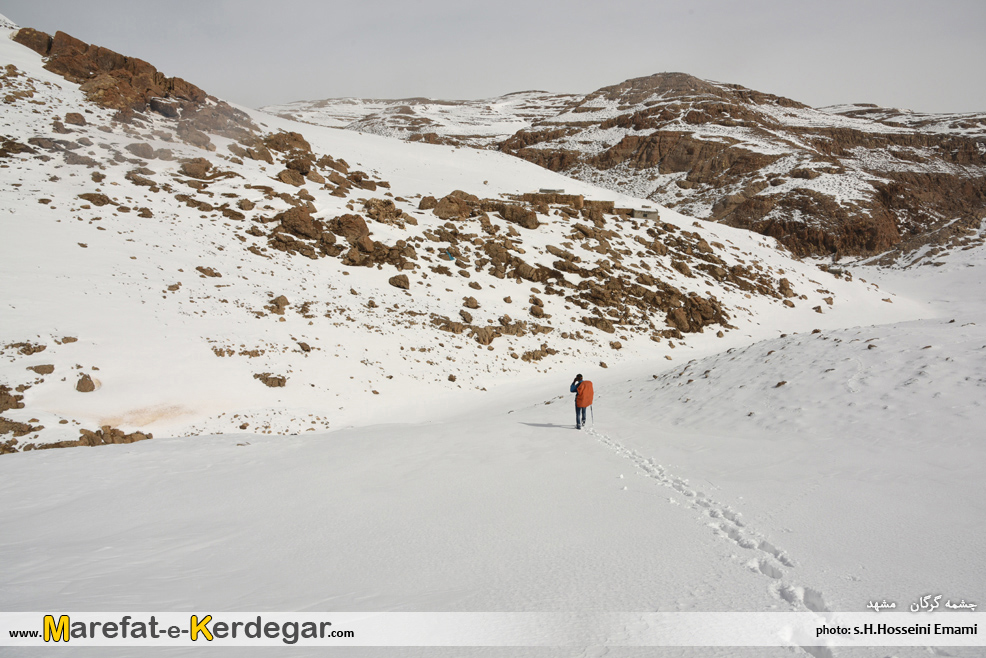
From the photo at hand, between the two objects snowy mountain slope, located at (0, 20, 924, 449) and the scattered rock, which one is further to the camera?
the scattered rock

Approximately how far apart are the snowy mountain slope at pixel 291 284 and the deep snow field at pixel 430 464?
0.13m

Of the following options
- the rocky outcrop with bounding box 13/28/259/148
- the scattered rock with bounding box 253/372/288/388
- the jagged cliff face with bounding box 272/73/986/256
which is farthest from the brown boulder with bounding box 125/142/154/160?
the jagged cliff face with bounding box 272/73/986/256

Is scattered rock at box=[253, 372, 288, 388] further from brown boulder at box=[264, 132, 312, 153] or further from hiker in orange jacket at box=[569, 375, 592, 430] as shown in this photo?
brown boulder at box=[264, 132, 312, 153]

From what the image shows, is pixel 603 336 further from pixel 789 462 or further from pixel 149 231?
pixel 149 231

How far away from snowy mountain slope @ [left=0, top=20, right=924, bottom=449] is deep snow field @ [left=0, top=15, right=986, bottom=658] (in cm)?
13

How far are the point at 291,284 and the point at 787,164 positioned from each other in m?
65.2

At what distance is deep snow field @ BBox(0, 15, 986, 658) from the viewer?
356 centimetres

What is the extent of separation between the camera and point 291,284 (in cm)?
1852

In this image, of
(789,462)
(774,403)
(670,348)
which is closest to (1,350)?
(789,462)

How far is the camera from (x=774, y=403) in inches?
378

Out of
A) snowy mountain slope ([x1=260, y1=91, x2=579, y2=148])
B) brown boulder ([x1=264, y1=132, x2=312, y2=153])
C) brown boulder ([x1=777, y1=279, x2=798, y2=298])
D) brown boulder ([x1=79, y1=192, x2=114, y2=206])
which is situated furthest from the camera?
snowy mountain slope ([x1=260, y1=91, x2=579, y2=148])

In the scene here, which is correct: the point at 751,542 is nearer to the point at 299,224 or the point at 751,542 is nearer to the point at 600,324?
the point at 600,324

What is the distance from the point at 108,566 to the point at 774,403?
10.3 metres

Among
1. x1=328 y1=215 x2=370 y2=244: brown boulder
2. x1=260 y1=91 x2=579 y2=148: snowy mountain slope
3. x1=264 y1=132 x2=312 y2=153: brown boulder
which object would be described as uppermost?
x1=260 y1=91 x2=579 y2=148: snowy mountain slope
